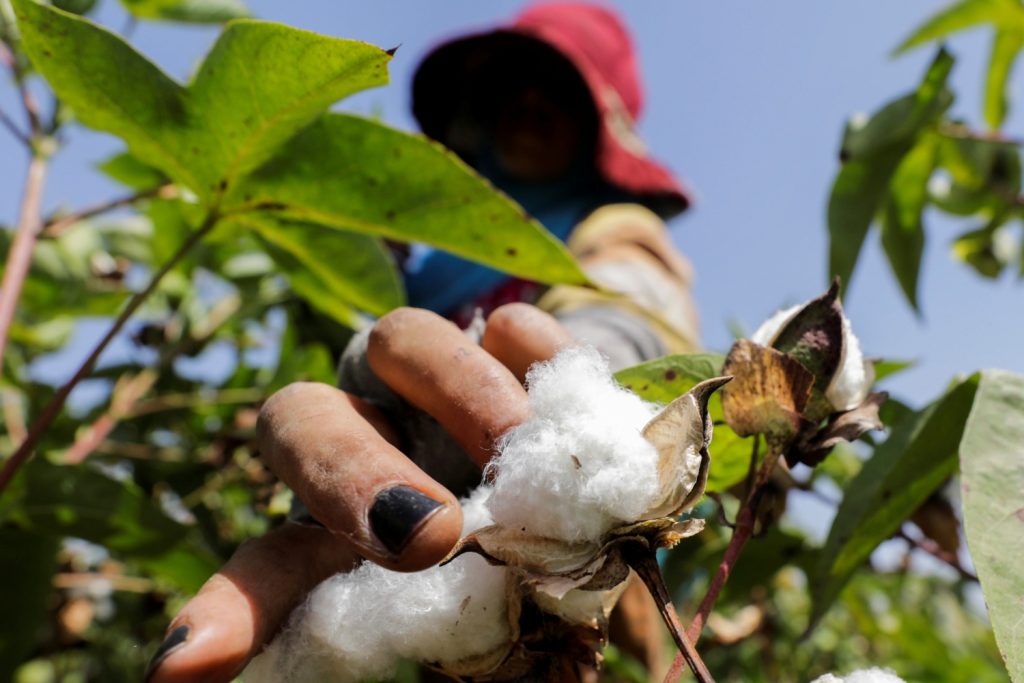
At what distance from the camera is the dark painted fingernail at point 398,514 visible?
31 cm

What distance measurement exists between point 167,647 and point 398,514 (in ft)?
0.34

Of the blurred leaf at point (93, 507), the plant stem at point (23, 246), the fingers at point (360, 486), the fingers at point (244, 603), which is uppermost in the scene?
the fingers at point (360, 486)

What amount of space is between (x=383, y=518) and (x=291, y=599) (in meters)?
0.11

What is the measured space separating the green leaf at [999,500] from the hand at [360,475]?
0.20 meters

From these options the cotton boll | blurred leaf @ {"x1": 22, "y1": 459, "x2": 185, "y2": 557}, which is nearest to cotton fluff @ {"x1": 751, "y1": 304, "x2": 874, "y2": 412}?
the cotton boll

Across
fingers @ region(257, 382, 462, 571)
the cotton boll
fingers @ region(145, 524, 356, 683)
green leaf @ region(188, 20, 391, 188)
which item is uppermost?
green leaf @ region(188, 20, 391, 188)

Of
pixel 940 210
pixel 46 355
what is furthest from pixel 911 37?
pixel 46 355

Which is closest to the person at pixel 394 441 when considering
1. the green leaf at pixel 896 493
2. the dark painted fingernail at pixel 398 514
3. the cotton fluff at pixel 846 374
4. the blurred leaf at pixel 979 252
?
the dark painted fingernail at pixel 398 514

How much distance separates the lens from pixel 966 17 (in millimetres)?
1078

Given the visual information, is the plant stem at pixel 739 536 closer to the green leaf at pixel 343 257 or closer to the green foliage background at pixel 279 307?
the green foliage background at pixel 279 307

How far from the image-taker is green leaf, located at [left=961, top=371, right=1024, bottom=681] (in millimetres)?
344

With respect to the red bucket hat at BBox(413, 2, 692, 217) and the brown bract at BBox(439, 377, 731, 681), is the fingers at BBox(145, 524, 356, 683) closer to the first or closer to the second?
the brown bract at BBox(439, 377, 731, 681)

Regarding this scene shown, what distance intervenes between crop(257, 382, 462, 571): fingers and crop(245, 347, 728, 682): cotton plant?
3 cm

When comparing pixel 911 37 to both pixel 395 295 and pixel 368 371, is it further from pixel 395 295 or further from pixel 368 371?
pixel 368 371
